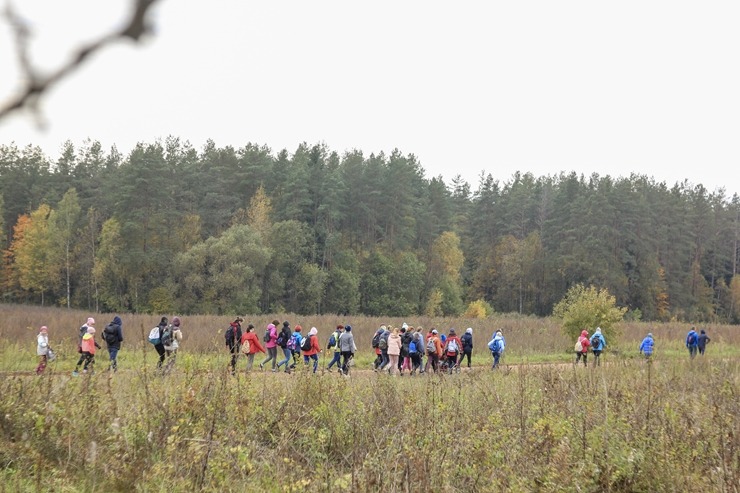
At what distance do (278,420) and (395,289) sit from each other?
53.9 m

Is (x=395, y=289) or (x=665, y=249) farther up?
(x=665, y=249)

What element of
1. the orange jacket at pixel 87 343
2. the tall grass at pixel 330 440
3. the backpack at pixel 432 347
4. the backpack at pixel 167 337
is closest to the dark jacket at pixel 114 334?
the orange jacket at pixel 87 343

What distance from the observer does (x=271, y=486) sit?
19.4 feet

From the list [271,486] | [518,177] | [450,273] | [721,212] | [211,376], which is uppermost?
[518,177]

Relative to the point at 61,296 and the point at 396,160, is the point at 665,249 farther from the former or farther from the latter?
the point at 61,296

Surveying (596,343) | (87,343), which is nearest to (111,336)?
(87,343)

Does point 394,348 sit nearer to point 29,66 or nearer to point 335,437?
point 335,437

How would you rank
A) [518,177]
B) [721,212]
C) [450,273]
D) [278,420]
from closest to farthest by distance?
[278,420], [450,273], [721,212], [518,177]

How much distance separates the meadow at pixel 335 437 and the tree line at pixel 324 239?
39.5 meters

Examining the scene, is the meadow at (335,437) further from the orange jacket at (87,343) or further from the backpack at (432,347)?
the backpack at (432,347)

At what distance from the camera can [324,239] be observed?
59594 millimetres

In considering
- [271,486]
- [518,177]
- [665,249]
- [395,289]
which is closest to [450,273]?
[395,289]

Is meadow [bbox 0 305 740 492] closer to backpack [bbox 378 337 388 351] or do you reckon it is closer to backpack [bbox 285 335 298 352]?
backpack [bbox 285 335 298 352]

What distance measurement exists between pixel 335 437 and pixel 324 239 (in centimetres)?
5199
